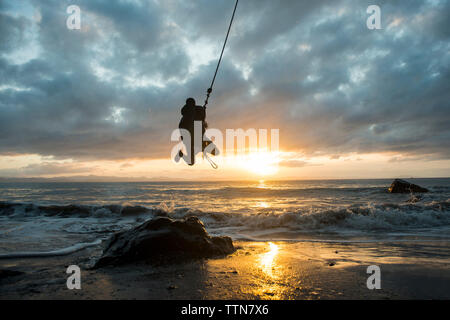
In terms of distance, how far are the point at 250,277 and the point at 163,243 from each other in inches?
91.3

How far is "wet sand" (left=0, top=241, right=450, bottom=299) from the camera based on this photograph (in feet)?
11.8

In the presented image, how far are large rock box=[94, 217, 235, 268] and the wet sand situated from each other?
0.35 m

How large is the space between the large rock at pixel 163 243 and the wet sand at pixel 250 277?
354 millimetres

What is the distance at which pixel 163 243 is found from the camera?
5.77m

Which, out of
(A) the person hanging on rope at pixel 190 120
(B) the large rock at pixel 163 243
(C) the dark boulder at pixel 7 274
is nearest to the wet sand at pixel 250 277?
(C) the dark boulder at pixel 7 274

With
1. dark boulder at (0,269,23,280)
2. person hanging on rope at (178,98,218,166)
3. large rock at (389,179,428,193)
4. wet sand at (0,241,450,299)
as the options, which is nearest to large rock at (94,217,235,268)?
wet sand at (0,241,450,299)

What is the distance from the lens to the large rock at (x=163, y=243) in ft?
17.6

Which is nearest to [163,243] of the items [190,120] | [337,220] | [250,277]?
[250,277]

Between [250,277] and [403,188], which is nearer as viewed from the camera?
[250,277]

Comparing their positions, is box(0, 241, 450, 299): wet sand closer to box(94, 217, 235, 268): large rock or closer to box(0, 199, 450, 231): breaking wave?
box(94, 217, 235, 268): large rock

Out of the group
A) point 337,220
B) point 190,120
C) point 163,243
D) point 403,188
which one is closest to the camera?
point 163,243

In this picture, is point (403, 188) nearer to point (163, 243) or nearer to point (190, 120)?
point (190, 120)
